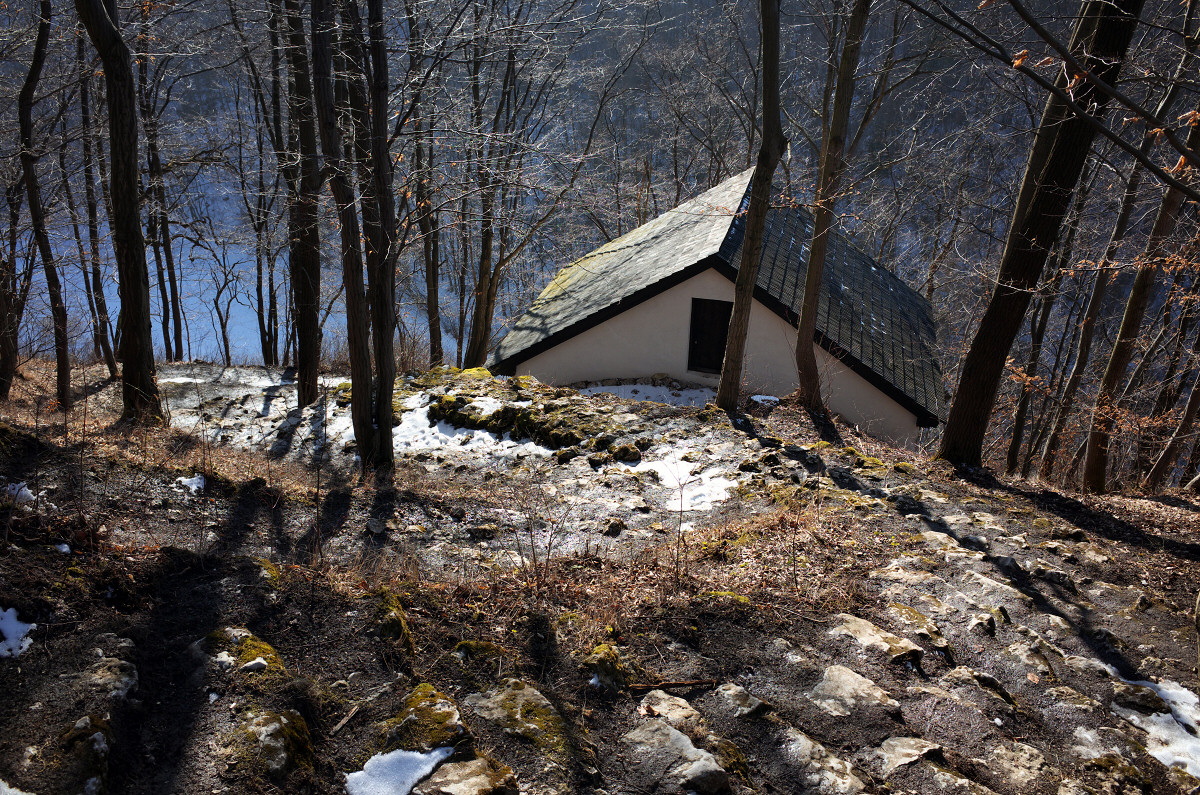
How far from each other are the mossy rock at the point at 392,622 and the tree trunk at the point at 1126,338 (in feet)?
32.1

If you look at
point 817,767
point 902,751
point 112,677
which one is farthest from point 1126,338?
point 112,677

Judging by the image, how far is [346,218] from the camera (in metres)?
7.30

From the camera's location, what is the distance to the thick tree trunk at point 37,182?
945cm

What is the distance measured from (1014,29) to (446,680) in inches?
377

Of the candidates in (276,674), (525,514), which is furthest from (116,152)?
(276,674)

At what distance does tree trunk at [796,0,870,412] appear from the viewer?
28.7ft

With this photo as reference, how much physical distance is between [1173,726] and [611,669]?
2981 mm

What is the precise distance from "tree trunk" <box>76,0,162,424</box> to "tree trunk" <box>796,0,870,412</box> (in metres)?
8.85

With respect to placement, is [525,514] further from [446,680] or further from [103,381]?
[103,381]

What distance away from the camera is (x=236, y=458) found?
793 cm

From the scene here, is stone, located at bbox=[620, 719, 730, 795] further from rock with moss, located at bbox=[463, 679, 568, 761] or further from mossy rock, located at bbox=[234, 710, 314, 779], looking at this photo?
mossy rock, located at bbox=[234, 710, 314, 779]

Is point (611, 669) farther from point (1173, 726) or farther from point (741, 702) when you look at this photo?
point (1173, 726)

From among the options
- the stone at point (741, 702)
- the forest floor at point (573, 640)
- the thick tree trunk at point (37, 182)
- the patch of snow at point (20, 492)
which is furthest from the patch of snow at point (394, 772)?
the thick tree trunk at point (37, 182)

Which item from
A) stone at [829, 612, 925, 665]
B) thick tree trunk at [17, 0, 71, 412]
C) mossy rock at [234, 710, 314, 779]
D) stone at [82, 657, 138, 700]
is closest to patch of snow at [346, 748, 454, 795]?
mossy rock at [234, 710, 314, 779]
